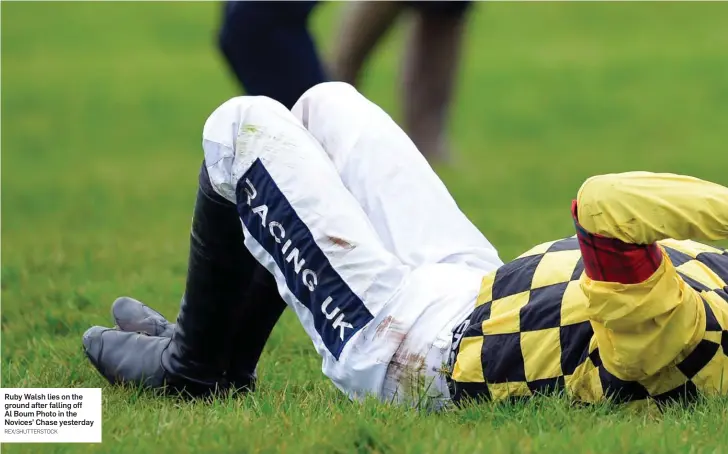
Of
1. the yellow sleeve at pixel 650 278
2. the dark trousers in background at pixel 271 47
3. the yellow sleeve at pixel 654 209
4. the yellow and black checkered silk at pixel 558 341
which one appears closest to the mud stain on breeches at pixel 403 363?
the yellow and black checkered silk at pixel 558 341

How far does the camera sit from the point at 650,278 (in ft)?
6.26

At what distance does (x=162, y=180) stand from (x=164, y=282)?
4.31m

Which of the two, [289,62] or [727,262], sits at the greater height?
[289,62]

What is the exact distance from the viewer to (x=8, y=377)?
9.05 ft

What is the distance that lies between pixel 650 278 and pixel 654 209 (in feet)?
0.40

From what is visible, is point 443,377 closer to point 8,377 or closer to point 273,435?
point 273,435

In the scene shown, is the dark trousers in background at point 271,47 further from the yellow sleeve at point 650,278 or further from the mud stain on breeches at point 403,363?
the yellow sleeve at point 650,278

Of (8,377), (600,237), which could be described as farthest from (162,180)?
→ (600,237)

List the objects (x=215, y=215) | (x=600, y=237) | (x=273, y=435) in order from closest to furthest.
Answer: (x=600, y=237), (x=273, y=435), (x=215, y=215)

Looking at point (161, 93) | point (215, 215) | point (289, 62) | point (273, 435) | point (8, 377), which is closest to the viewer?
point (273, 435)

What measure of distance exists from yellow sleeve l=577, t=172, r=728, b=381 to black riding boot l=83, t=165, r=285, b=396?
0.83m
